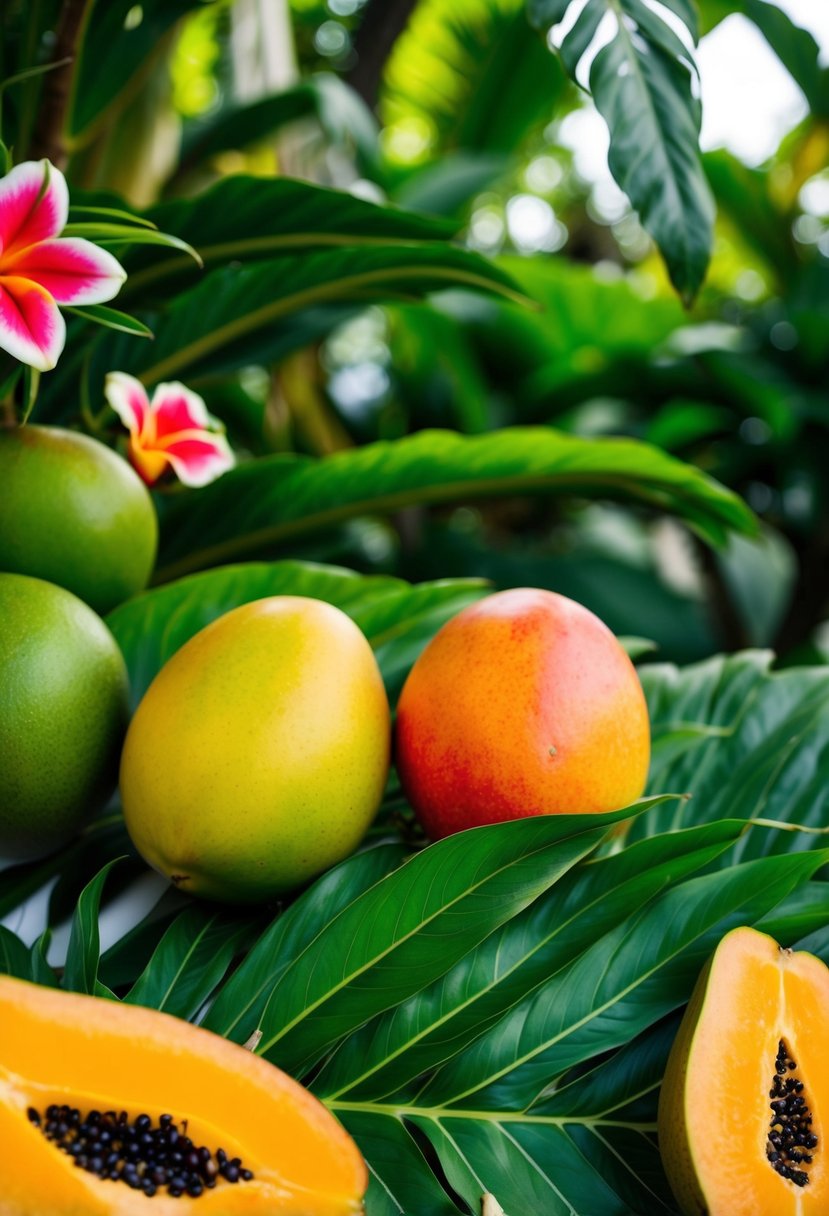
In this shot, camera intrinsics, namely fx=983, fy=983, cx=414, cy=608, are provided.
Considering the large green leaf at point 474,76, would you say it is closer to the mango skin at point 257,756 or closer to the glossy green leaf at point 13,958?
the mango skin at point 257,756

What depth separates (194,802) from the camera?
380 mm

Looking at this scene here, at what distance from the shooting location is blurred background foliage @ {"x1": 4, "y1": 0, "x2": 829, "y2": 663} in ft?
3.45

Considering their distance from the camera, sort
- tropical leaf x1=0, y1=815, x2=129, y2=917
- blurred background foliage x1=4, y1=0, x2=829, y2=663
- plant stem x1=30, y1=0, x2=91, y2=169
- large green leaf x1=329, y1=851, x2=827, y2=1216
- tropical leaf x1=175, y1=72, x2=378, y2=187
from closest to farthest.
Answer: large green leaf x1=329, y1=851, x2=827, y2=1216 < tropical leaf x1=0, y1=815, x2=129, y2=917 < plant stem x1=30, y1=0, x2=91, y2=169 < tropical leaf x1=175, y1=72, x2=378, y2=187 < blurred background foliage x1=4, y1=0, x2=829, y2=663

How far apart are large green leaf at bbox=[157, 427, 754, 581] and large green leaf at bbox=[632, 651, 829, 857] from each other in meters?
0.14

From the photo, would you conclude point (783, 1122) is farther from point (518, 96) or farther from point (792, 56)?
point (518, 96)

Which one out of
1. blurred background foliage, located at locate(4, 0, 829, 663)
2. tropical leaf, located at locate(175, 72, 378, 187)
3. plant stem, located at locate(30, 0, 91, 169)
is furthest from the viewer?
blurred background foliage, located at locate(4, 0, 829, 663)

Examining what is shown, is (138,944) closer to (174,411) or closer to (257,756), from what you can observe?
(257,756)

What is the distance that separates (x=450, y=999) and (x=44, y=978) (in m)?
0.16

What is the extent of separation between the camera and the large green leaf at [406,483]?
27.1 inches

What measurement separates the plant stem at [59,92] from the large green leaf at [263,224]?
0.08 meters

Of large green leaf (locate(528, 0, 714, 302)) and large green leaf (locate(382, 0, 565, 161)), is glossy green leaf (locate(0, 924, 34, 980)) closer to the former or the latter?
large green leaf (locate(528, 0, 714, 302))

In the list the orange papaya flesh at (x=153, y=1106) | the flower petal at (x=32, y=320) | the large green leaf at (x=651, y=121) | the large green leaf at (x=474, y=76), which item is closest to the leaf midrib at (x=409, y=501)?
the large green leaf at (x=651, y=121)

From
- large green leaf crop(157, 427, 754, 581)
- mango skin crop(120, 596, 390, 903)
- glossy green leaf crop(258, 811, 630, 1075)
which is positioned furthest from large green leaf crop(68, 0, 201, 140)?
glossy green leaf crop(258, 811, 630, 1075)

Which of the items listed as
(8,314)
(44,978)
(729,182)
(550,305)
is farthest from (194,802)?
(729,182)
